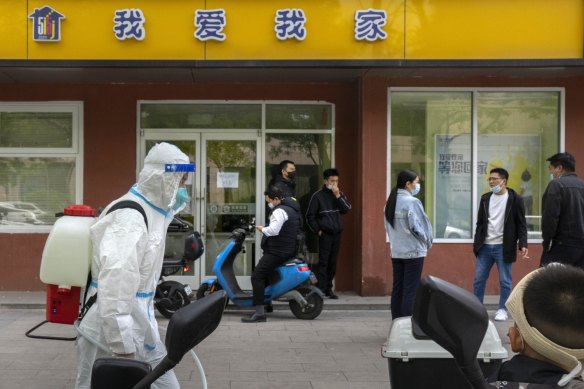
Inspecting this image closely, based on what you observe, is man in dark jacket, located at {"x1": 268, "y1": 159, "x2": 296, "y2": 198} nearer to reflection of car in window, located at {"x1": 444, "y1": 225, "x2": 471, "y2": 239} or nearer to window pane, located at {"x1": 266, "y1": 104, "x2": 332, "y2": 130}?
window pane, located at {"x1": 266, "y1": 104, "x2": 332, "y2": 130}

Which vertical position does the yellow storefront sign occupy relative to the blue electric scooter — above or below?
above

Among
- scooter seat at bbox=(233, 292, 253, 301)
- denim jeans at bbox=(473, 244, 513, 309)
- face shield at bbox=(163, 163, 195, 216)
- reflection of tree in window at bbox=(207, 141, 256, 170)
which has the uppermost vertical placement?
reflection of tree in window at bbox=(207, 141, 256, 170)

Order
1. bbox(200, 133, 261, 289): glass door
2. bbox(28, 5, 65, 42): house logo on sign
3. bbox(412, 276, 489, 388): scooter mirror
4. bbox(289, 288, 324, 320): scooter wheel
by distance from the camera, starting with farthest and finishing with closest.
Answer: bbox(200, 133, 261, 289): glass door < bbox(28, 5, 65, 42): house logo on sign < bbox(289, 288, 324, 320): scooter wheel < bbox(412, 276, 489, 388): scooter mirror

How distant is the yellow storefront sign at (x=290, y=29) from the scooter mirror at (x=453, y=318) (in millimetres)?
8628

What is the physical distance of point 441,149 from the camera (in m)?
11.1

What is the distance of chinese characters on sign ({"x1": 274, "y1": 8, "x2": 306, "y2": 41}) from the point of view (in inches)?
392

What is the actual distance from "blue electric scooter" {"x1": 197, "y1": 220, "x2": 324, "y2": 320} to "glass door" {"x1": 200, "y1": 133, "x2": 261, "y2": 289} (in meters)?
1.76

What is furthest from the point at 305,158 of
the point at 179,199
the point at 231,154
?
the point at 179,199

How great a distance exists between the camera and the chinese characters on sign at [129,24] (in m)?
9.93

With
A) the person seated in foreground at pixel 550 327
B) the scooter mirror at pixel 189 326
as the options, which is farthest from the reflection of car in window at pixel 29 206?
the person seated in foreground at pixel 550 327

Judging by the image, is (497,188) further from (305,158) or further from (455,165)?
(305,158)

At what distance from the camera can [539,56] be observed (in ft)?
32.9

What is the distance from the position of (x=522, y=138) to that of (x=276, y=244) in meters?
4.66

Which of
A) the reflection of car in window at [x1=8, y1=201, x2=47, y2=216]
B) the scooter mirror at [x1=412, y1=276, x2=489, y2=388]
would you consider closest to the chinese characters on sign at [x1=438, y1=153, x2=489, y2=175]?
the reflection of car in window at [x1=8, y1=201, x2=47, y2=216]
